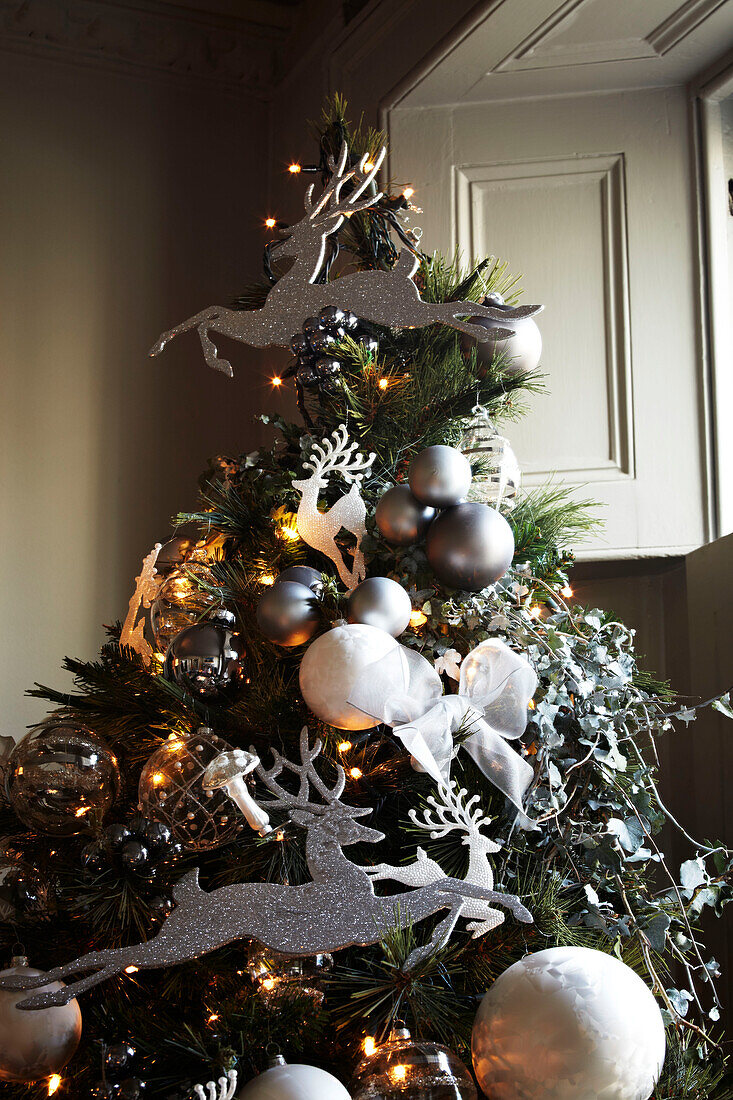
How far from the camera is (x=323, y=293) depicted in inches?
33.6

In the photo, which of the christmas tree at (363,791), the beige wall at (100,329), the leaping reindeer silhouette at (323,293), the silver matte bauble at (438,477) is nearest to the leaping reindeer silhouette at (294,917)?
the christmas tree at (363,791)

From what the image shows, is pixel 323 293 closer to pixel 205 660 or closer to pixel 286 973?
pixel 205 660

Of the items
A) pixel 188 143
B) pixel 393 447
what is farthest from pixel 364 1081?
pixel 188 143

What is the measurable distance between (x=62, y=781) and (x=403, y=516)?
1.13ft

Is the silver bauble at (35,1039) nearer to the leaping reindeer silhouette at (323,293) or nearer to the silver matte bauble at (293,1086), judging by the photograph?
the silver matte bauble at (293,1086)

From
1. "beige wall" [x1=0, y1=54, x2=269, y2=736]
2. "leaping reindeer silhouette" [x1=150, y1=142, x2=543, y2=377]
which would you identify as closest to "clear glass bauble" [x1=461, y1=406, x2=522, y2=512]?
"leaping reindeer silhouette" [x1=150, y1=142, x2=543, y2=377]

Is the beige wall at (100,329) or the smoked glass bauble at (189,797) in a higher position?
the beige wall at (100,329)

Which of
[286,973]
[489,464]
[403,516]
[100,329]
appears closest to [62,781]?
[286,973]

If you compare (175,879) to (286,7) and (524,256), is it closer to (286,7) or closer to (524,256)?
(524,256)

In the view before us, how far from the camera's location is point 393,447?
86cm

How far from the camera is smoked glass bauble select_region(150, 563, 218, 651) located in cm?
86

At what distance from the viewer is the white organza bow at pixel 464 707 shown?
66cm

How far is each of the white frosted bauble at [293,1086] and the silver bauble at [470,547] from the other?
0.35m

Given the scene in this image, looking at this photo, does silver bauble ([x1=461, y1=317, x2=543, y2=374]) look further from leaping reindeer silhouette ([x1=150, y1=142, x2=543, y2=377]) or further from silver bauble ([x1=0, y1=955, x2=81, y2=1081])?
silver bauble ([x1=0, y1=955, x2=81, y2=1081])
